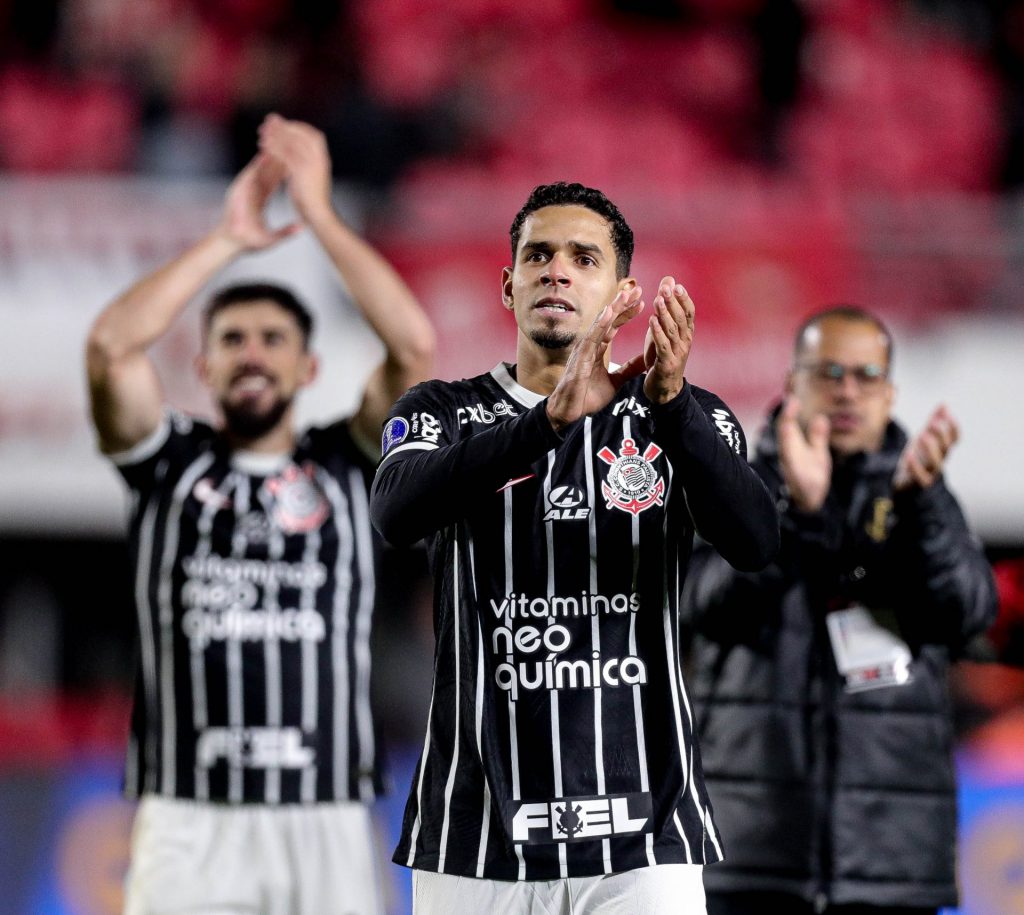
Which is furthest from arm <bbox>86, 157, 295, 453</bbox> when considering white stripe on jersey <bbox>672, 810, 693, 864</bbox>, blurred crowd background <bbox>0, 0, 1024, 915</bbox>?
blurred crowd background <bbox>0, 0, 1024, 915</bbox>

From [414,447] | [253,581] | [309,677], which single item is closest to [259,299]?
[253,581]

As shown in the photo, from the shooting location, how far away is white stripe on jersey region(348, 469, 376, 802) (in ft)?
12.3

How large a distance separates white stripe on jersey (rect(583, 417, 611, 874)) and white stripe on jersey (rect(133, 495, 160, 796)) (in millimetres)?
1658

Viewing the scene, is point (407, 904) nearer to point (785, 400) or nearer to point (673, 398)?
point (785, 400)

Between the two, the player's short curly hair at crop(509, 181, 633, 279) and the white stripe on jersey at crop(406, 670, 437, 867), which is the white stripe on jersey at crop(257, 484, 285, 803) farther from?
the player's short curly hair at crop(509, 181, 633, 279)

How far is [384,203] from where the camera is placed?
312 inches

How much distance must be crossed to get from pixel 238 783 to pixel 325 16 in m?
6.29

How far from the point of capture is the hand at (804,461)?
335cm

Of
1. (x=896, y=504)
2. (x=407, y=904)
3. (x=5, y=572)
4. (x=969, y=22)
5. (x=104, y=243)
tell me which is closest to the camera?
(x=896, y=504)

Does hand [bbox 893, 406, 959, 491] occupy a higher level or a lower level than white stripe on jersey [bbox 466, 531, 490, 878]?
higher

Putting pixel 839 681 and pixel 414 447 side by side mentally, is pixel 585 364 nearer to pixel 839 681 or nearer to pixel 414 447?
pixel 414 447

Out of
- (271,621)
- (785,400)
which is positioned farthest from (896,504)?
(271,621)

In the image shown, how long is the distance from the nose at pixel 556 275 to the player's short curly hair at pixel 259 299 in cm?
161

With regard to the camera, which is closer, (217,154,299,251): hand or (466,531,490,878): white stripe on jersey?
(466,531,490,878): white stripe on jersey
